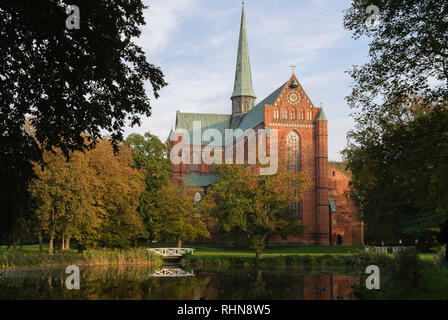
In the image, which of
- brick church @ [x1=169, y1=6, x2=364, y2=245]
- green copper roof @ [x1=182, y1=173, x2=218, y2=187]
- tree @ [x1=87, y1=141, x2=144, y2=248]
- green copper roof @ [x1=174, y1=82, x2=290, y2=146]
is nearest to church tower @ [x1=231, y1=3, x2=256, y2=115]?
green copper roof @ [x1=174, y1=82, x2=290, y2=146]

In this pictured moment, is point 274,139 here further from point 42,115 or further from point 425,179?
point 42,115

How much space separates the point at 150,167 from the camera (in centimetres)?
4606

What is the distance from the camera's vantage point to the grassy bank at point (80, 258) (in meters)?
31.1

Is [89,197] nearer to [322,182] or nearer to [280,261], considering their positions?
[280,261]

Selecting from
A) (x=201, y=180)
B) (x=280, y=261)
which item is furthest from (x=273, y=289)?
(x=201, y=180)

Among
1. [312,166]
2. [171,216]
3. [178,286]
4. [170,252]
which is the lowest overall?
[170,252]

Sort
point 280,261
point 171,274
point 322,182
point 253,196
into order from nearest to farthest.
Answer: point 171,274 → point 280,261 → point 253,196 → point 322,182

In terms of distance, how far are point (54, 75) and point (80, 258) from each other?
2466 cm

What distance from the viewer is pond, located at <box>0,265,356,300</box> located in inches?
720

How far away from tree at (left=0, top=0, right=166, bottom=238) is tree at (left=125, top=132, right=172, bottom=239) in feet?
103

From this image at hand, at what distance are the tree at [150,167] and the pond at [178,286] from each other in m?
15.8

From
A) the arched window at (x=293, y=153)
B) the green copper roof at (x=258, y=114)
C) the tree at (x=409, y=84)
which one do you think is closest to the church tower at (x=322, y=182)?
the arched window at (x=293, y=153)

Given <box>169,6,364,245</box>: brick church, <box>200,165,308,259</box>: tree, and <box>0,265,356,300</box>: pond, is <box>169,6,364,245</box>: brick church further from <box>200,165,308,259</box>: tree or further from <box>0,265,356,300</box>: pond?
<box>0,265,356,300</box>: pond
